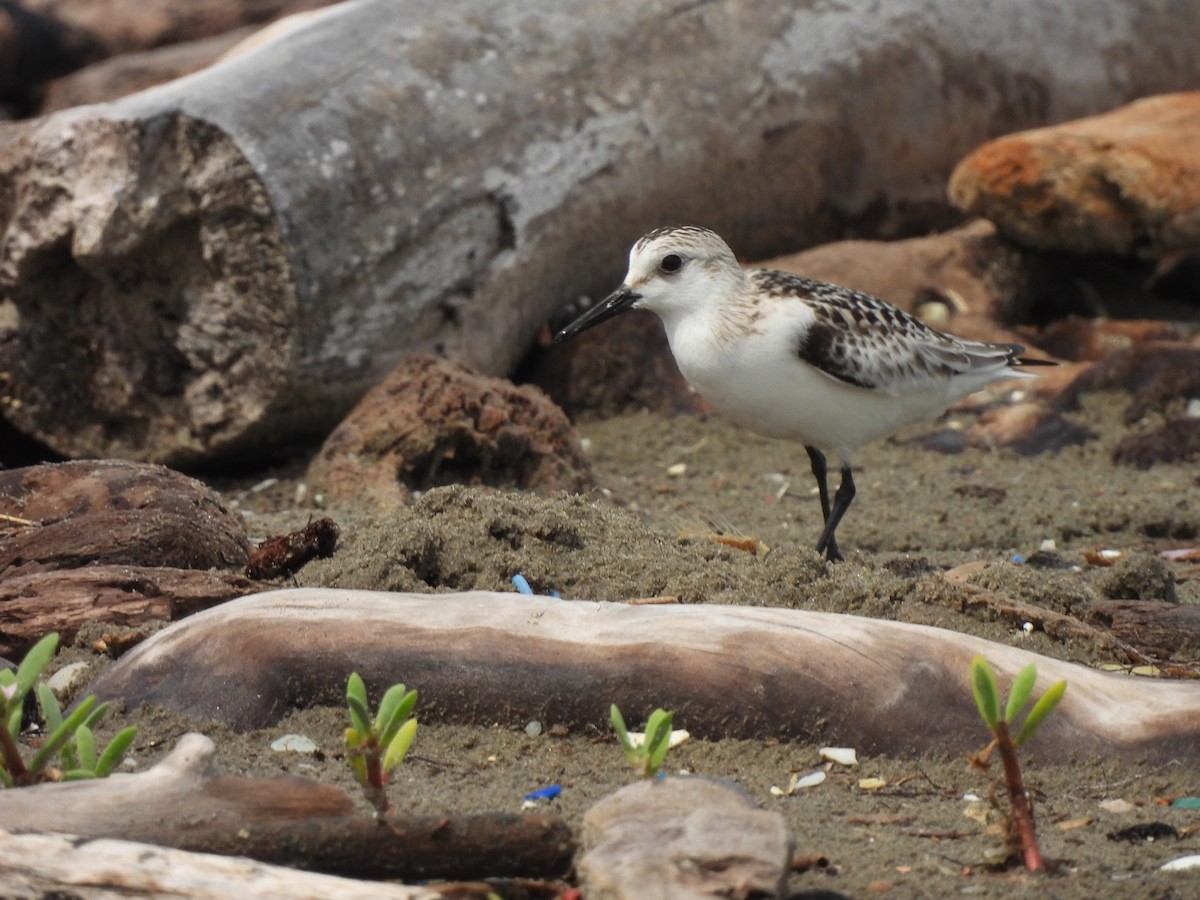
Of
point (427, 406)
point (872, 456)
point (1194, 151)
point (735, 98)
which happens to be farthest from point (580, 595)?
point (1194, 151)

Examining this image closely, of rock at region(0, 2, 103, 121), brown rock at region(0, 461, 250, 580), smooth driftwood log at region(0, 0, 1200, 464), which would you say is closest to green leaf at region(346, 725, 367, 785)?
brown rock at region(0, 461, 250, 580)

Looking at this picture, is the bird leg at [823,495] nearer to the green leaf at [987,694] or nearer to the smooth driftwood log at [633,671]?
the smooth driftwood log at [633,671]

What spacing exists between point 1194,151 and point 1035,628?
5.03 metres

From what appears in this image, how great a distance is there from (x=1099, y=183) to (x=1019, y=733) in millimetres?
6029

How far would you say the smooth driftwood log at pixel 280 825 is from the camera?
248 cm

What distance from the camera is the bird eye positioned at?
522cm

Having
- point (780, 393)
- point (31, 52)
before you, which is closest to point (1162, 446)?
point (780, 393)

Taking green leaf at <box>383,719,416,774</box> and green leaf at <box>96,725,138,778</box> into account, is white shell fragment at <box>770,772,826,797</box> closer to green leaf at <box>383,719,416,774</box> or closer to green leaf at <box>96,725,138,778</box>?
green leaf at <box>383,719,416,774</box>

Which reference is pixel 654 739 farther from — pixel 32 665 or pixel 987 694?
pixel 32 665

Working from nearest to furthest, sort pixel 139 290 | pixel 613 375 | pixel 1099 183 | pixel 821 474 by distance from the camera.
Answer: pixel 821 474 < pixel 139 290 < pixel 613 375 < pixel 1099 183

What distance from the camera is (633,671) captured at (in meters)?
3.40

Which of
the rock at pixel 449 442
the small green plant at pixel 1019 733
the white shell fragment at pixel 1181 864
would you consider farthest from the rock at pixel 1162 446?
the small green plant at pixel 1019 733

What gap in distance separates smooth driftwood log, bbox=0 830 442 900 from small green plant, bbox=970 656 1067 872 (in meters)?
0.95

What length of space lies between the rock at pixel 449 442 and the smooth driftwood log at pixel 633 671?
239 cm
